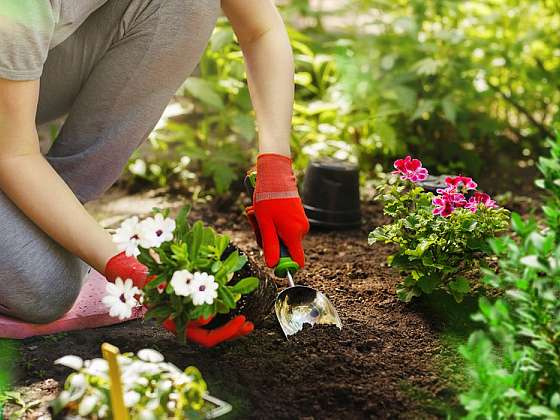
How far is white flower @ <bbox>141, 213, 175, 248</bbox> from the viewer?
5.55 feet

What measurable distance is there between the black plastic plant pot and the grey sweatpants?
65 cm

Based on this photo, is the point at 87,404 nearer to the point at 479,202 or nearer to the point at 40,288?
the point at 40,288

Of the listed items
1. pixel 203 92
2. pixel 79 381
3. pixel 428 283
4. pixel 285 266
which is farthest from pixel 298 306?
pixel 203 92

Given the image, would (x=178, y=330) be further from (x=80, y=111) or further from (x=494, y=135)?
(x=494, y=135)

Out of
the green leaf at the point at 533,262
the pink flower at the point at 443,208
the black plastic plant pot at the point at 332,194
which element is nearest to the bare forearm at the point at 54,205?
the pink flower at the point at 443,208

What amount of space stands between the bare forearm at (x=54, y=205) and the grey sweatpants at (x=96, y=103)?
126 millimetres

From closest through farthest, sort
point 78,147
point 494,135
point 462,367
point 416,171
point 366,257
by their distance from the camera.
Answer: point 462,367, point 416,171, point 78,147, point 366,257, point 494,135

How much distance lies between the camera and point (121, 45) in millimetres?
2234

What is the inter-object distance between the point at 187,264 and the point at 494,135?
2062 millimetres

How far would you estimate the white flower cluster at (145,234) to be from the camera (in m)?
1.69

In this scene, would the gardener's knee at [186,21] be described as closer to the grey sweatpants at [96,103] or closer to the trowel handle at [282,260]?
the grey sweatpants at [96,103]

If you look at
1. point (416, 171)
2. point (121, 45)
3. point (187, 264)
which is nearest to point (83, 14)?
point (121, 45)

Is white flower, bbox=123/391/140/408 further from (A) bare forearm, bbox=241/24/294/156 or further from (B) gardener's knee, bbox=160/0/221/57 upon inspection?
(B) gardener's knee, bbox=160/0/221/57

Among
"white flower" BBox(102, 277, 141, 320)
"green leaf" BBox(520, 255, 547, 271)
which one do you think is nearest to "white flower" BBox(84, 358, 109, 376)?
"white flower" BBox(102, 277, 141, 320)
